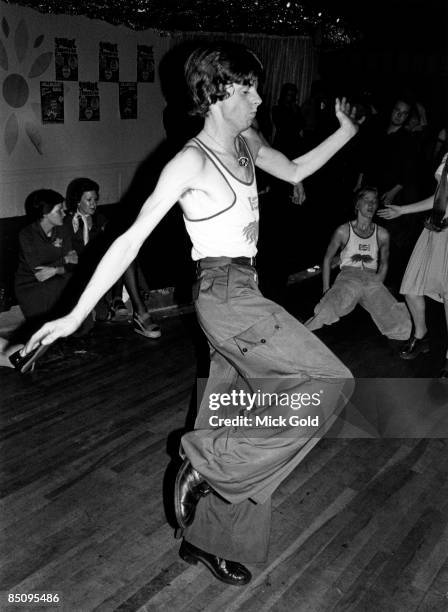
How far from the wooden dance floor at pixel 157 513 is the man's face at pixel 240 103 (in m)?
1.60

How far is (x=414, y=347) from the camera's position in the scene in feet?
14.6

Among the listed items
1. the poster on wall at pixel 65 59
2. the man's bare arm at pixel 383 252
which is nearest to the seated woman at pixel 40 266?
the man's bare arm at pixel 383 252

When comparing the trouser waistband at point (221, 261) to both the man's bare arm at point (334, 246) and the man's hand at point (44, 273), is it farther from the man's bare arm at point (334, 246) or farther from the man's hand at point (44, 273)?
the man's bare arm at point (334, 246)

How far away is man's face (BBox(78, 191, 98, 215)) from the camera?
15.3ft

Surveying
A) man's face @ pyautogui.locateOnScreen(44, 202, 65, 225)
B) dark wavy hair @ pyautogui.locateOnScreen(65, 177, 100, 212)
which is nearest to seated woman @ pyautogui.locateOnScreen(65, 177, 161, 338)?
dark wavy hair @ pyautogui.locateOnScreen(65, 177, 100, 212)

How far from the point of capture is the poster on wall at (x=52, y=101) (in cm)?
809

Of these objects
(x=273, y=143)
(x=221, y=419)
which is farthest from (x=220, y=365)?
(x=273, y=143)

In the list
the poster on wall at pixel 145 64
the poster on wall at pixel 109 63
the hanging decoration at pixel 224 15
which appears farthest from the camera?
the poster on wall at pixel 145 64

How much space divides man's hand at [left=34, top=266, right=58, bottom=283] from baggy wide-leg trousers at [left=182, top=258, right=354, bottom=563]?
2.51m

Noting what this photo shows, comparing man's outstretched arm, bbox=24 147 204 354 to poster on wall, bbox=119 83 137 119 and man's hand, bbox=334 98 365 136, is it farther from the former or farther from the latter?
poster on wall, bbox=119 83 137 119

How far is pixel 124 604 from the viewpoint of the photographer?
2043 mm

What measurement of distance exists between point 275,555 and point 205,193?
4.48ft

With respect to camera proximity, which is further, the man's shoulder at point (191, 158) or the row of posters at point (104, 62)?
the row of posters at point (104, 62)

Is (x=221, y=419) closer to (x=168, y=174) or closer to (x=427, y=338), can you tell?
(x=168, y=174)
